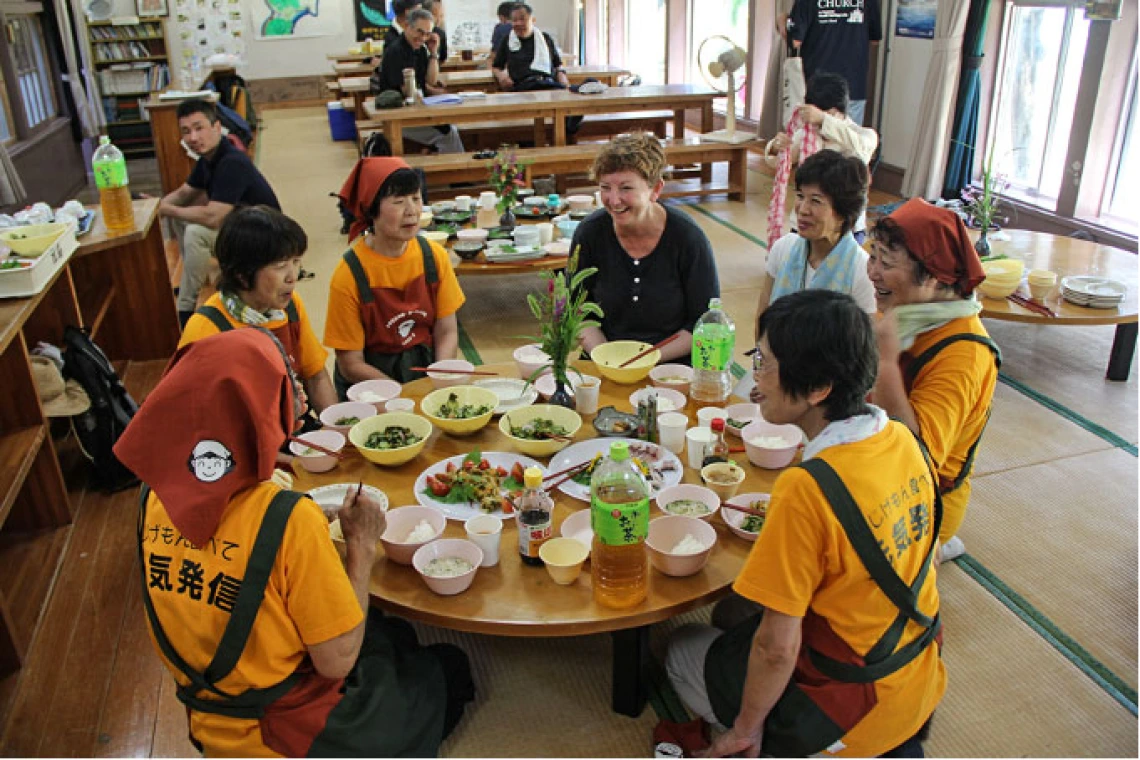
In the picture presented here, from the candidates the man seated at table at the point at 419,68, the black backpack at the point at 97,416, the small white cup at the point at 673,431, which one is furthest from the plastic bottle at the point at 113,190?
the man seated at table at the point at 419,68

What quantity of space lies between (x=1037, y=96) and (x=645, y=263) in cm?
459

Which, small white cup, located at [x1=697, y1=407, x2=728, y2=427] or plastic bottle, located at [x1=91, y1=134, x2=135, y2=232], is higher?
plastic bottle, located at [x1=91, y1=134, x2=135, y2=232]

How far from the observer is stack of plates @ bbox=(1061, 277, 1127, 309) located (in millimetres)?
3754

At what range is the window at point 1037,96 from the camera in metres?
5.88

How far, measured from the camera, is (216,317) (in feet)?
7.93

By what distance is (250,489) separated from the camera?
1.58 metres

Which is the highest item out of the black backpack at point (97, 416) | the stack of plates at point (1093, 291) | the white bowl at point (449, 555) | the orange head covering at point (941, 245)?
the orange head covering at point (941, 245)

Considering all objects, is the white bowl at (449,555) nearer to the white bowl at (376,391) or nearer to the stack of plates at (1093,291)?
the white bowl at (376,391)

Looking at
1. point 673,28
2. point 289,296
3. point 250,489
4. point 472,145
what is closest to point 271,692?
point 250,489

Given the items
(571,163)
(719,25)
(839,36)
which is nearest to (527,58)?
(571,163)

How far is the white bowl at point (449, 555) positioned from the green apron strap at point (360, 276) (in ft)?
4.10

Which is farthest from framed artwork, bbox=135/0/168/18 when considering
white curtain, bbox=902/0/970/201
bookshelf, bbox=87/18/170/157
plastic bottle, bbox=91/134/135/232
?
white curtain, bbox=902/0/970/201

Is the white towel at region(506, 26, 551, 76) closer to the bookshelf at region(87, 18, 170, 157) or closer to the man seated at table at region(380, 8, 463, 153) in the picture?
the man seated at table at region(380, 8, 463, 153)

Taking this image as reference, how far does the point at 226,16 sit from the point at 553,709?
13.2 m
